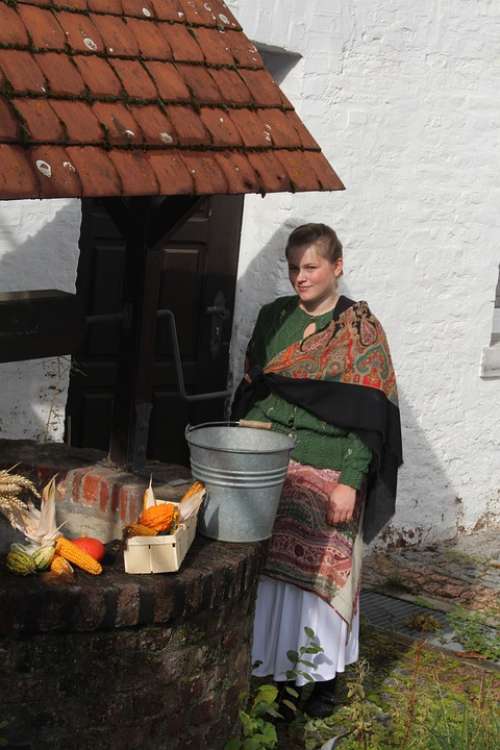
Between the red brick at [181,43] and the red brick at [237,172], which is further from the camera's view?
the red brick at [181,43]

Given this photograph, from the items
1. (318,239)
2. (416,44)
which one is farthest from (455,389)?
(318,239)

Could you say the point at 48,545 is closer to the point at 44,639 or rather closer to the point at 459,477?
the point at 44,639

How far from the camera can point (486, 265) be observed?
329 inches

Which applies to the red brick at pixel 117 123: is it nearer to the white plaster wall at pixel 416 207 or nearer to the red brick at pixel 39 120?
the red brick at pixel 39 120

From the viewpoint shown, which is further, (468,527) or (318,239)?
(468,527)

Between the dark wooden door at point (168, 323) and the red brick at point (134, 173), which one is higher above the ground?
the red brick at point (134, 173)

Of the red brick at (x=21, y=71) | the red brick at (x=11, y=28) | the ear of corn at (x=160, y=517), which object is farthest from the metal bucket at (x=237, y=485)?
the red brick at (x=11, y=28)

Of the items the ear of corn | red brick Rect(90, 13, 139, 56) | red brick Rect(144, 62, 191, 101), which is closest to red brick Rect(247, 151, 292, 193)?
red brick Rect(144, 62, 191, 101)

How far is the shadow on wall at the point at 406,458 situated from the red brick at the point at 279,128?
224 cm

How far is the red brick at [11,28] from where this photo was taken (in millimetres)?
4102

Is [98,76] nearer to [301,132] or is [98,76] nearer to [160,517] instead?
[301,132]

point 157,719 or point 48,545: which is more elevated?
point 48,545

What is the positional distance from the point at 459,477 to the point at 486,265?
4.55 feet

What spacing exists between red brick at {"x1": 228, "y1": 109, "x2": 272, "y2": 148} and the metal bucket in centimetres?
102
